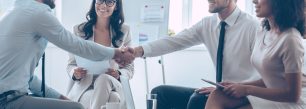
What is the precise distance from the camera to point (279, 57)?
2.02 meters

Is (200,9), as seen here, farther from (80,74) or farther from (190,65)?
(80,74)

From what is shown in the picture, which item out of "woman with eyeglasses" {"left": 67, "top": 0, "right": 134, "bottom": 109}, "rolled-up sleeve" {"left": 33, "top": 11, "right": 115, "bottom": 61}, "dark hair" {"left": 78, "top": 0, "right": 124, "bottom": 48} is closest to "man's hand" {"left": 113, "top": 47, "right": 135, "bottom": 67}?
"woman with eyeglasses" {"left": 67, "top": 0, "right": 134, "bottom": 109}

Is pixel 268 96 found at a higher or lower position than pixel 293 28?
lower

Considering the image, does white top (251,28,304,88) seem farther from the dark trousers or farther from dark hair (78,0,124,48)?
dark hair (78,0,124,48)

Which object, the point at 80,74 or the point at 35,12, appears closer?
the point at 35,12

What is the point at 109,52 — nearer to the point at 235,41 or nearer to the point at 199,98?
the point at 199,98

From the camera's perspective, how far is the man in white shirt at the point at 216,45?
266cm

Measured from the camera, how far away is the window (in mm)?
4410

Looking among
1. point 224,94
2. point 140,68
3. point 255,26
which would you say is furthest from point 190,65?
point 224,94

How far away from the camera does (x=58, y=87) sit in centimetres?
440

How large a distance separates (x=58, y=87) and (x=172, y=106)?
1.92 meters

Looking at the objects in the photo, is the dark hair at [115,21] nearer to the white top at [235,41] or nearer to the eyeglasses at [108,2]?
the eyeglasses at [108,2]

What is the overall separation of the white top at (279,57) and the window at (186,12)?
2239 millimetres

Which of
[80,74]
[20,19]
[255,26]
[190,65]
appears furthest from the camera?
[190,65]
